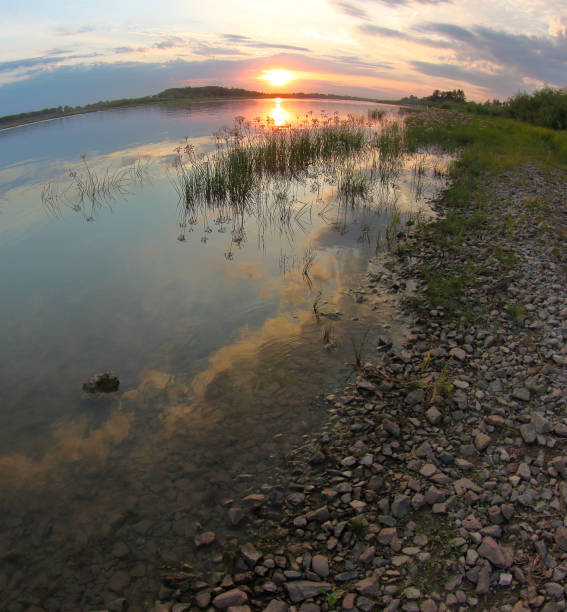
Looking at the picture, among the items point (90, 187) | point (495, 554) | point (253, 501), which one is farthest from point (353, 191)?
point (495, 554)

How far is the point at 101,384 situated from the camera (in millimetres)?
5535

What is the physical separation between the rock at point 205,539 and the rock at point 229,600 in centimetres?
53

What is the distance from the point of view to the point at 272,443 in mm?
4684

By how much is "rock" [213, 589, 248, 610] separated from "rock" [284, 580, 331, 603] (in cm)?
38

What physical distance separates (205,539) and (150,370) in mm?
3074

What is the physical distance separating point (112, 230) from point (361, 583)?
11660 mm

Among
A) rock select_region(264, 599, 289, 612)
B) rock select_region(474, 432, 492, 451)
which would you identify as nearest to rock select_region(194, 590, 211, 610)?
rock select_region(264, 599, 289, 612)

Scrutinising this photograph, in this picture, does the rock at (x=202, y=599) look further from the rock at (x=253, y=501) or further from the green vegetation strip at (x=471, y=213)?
the green vegetation strip at (x=471, y=213)

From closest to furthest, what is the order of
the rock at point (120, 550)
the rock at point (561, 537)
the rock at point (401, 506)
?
the rock at point (561, 537), the rock at point (120, 550), the rock at point (401, 506)

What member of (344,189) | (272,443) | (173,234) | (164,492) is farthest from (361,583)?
(344,189)

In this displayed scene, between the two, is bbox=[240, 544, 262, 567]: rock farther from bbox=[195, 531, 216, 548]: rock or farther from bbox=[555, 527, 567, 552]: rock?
bbox=[555, 527, 567, 552]: rock

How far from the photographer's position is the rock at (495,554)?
3.09 metres

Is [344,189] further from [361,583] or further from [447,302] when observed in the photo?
[361,583]

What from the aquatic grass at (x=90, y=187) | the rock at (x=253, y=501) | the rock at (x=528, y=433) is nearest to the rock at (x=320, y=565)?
the rock at (x=253, y=501)
